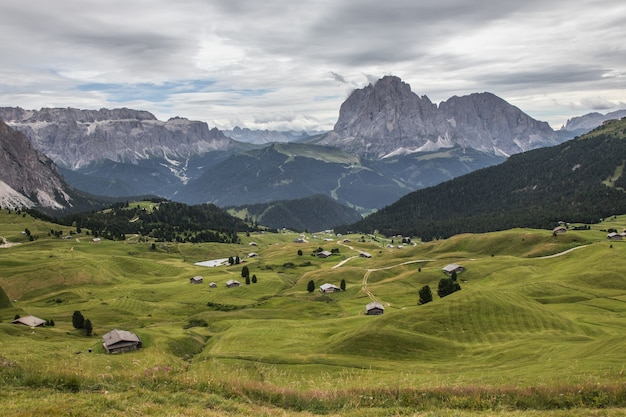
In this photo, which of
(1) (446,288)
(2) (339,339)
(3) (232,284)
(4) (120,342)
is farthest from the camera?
(3) (232,284)

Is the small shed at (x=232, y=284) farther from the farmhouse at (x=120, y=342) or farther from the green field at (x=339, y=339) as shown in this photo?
the farmhouse at (x=120, y=342)

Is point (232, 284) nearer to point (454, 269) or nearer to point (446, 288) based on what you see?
point (454, 269)

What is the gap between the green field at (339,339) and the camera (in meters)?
27.4

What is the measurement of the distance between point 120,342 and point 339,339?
3780 centimetres

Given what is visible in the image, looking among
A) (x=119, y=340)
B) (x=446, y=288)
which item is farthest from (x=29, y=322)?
(x=446, y=288)

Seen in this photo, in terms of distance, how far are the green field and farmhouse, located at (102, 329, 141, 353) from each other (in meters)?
2.50

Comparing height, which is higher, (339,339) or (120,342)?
(339,339)

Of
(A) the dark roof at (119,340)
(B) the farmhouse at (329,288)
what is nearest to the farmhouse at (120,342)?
(A) the dark roof at (119,340)

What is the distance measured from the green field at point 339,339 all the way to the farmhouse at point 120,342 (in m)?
2.50

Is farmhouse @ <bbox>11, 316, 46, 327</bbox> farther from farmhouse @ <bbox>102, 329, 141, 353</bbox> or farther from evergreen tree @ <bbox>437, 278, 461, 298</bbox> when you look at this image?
evergreen tree @ <bbox>437, 278, 461, 298</bbox>

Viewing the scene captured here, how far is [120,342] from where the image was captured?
257 ft

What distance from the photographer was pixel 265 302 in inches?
5320

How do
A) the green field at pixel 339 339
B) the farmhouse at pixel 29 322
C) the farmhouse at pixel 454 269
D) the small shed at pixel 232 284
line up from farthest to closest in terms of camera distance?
1. the small shed at pixel 232 284
2. the farmhouse at pixel 454 269
3. the farmhouse at pixel 29 322
4. the green field at pixel 339 339

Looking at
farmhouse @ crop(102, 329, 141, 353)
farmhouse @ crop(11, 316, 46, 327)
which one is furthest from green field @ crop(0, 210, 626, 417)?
farmhouse @ crop(11, 316, 46, 327)
